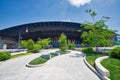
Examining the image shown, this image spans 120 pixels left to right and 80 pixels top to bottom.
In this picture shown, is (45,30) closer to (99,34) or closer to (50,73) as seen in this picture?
(99,34)

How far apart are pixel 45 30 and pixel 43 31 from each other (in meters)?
2.27

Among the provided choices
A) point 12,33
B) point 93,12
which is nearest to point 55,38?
point 12,33

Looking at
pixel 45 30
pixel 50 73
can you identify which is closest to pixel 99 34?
pixel 50 73

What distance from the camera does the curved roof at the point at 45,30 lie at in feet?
Result: 235

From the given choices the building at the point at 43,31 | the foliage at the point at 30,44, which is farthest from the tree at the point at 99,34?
the building at the point at 43,31

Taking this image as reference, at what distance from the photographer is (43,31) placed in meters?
74.2

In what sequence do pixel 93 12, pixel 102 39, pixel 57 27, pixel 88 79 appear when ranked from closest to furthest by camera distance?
pixel 88 79 → pixel 102 39 → pixel 93 12 → pixel 57 27

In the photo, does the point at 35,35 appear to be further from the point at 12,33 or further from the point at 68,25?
the point at 68,25

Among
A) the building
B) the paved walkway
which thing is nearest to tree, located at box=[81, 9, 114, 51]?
the paved walkway

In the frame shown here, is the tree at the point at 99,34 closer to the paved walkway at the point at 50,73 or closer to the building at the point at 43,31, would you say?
the paved walkway at the point at 50,73

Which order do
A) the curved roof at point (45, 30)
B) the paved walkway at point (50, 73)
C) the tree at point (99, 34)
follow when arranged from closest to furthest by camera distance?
1. the paved walkway at point (50, 73)
2. the tree at point (99, 34)
3. the curved roof at point (45, 30)

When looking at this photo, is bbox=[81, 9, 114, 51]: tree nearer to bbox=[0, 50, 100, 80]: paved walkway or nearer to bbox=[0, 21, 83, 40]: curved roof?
bbox=[0, 50, 100, 80]: paved walkway

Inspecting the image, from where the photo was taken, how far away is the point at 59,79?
294 inches

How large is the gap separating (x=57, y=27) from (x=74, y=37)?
14.4 metres
